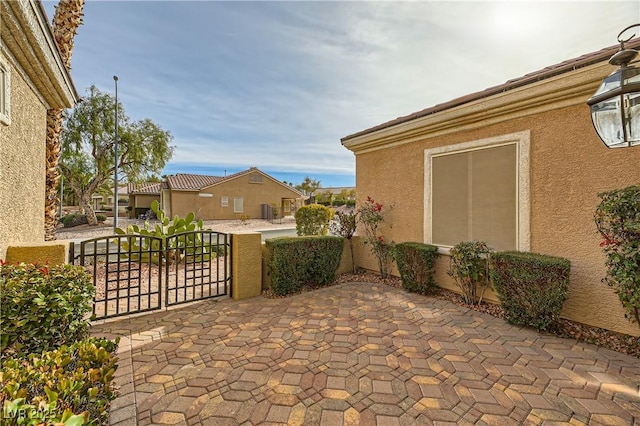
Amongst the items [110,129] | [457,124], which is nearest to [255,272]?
[457,124]

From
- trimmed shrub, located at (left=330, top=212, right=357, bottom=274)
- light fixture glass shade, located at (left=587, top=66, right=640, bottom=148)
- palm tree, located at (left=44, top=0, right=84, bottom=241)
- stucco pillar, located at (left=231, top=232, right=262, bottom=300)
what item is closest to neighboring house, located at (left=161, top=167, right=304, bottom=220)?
palm tree, located at (left=44, top=0, right=84, bottom=241)

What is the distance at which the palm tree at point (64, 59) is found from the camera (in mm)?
8172

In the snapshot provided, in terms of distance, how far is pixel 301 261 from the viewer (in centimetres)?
711

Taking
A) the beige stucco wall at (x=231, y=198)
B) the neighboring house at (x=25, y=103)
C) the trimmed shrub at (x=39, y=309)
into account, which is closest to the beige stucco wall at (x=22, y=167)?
the neighboring house at (x=25, y=103)

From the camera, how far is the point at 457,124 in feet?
21.6

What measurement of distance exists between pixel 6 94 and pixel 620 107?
8293 mm

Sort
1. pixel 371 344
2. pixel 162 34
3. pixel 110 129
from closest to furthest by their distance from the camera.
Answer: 1. pixel 371 344
2. pixel 162 34
3. pixel 110 129

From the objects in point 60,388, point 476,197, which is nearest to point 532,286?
point 476,197

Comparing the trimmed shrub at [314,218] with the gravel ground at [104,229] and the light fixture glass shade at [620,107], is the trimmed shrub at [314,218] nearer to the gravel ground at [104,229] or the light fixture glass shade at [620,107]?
the light fixture glass shade at [620,107]

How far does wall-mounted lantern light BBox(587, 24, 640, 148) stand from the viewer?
11.1ft

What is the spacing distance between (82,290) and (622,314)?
8.03 metres

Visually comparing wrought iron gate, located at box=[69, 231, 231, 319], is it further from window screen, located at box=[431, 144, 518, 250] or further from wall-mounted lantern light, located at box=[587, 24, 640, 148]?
wall-mounted lantern light, located at box=[587, 24, 640, 148]

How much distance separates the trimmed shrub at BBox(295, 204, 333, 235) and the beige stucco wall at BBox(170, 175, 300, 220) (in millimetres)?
26969

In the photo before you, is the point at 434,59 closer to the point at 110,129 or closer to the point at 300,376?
the point at 300,376
